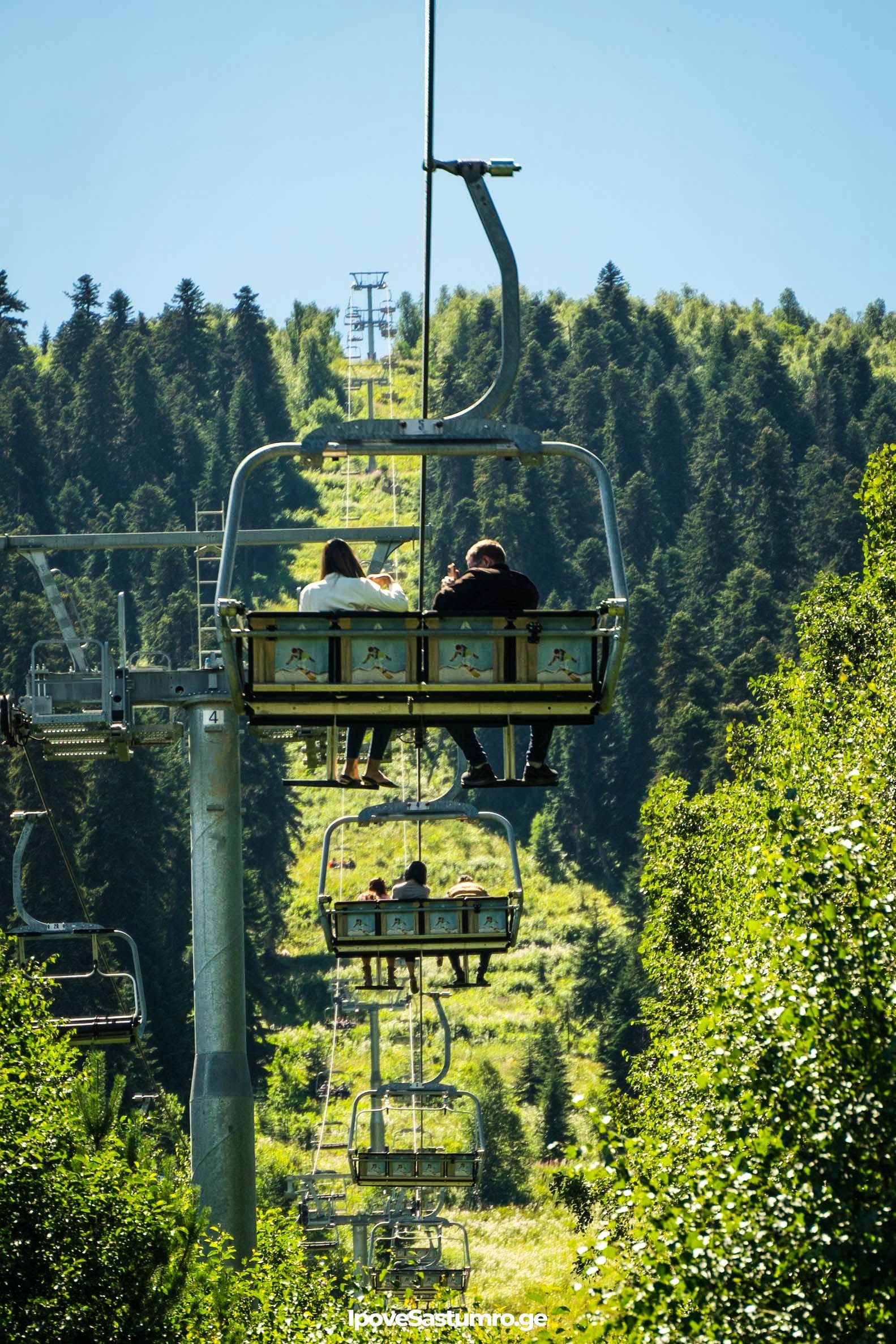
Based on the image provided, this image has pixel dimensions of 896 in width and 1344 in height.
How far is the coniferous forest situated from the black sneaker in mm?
1428

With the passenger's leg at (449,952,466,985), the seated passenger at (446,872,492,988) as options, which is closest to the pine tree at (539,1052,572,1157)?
the passenger's leg at (449,952,466,985)

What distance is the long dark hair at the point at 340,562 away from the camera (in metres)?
13.2

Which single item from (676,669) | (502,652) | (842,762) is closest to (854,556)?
(676,669)

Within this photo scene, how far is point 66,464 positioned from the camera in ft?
454

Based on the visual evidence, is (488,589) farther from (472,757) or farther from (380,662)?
(472,757)

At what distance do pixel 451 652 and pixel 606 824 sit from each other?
9391cm

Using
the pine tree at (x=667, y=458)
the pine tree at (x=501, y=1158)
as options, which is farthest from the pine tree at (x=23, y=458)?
the pine tree at (x=501, y=1158)

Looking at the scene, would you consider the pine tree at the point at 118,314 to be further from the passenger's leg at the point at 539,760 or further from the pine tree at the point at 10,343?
the passenger's leg at the point at 539,760

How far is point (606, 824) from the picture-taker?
347ft

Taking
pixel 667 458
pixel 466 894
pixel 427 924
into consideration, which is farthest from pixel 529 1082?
pixel 667 458

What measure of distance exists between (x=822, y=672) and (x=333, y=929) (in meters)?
17.8

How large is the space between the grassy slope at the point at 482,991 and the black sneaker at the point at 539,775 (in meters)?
38.5

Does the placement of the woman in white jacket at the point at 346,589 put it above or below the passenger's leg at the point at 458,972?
above

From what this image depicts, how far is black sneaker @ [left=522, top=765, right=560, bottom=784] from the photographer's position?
1357 centimetres
